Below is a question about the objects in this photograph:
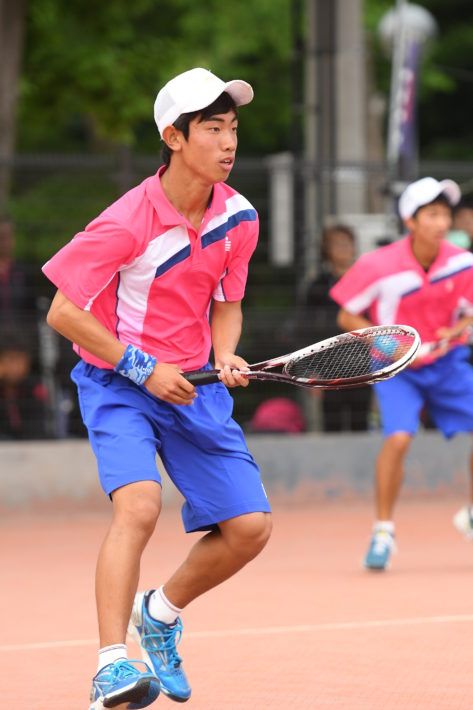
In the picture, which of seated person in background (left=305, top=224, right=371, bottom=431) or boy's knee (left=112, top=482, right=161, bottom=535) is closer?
boy's knee (left=112, top=482, right=161, bottom=535)

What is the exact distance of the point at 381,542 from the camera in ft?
28.1

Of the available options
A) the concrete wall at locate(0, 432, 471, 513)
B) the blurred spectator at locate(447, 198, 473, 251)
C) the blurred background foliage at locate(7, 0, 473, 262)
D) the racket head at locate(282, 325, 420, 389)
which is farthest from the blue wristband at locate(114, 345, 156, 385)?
the blurred spectator at locate(447, 198, 473, 251)

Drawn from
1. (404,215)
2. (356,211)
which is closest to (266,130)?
(356,211)

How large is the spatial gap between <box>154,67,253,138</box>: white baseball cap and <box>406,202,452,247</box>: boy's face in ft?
11.4

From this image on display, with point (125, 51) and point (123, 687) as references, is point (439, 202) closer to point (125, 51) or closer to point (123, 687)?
point (123, 687)

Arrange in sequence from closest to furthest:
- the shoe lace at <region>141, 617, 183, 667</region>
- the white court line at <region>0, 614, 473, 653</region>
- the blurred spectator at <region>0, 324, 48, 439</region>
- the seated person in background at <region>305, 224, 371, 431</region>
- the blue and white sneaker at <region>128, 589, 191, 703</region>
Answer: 1. the blue and white sneaker at <region>128, 589, 191, 703</region>
2. the shoe lace at <region>141, 617, 183, 667</region>
3. the white court line at <region>0, 614, 473, 653</region>
4. the blurred spectator at <region>0, 324, 48, 439</region>
5. the seated person in background at <region>305, 224, 371, 431</region>

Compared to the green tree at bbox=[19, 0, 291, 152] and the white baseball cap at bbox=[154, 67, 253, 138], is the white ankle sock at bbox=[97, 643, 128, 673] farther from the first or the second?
the green tree at bbox=[19, 0, 291, 152]

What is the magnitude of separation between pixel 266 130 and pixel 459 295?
19.8 metres

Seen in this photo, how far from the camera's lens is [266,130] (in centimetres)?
2808

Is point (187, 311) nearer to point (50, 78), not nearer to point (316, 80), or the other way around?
point (316, 80)

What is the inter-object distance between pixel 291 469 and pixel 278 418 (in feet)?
1.47

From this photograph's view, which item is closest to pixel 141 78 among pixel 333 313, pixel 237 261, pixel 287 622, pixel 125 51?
pixel 125 51

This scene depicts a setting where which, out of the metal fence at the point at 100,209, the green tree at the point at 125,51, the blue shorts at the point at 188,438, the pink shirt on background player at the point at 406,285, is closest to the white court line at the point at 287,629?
the blue shorts at the point at 188,438

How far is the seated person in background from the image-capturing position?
456 inches
